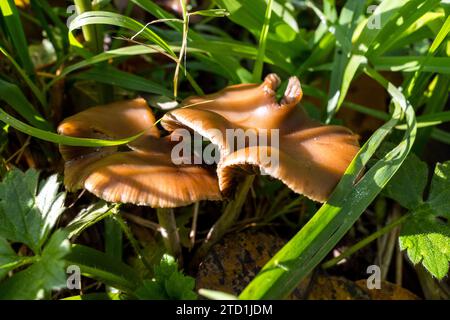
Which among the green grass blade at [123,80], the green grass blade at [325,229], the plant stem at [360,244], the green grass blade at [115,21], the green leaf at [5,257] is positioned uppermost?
the green grass blade at [115,21]

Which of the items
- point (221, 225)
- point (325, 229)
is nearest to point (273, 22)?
point (221, 225)

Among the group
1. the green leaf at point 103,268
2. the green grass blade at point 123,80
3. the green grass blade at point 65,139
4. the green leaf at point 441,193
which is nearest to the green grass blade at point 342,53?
the green leaf at point 441,193

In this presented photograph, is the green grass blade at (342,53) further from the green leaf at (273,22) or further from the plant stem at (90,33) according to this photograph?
the plant stem at (90,33)

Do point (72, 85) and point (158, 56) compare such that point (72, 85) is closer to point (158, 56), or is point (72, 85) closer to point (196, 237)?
point (158, 56)

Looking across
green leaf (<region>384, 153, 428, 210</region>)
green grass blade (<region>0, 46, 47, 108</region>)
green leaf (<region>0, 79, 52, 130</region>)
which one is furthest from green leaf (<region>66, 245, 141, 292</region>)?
green leaf (<region>384, 153, 428, 210</region>)

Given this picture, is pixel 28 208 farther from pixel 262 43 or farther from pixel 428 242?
pixel 428 242

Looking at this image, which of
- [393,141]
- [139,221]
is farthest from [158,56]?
[393,141]
